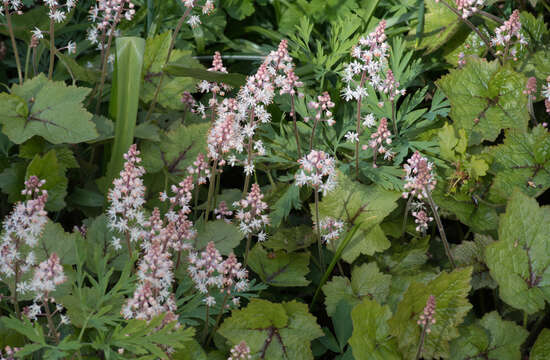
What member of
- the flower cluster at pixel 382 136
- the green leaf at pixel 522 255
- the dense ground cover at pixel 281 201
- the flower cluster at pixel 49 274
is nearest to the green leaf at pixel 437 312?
the dense ground cover at pixel 281 201

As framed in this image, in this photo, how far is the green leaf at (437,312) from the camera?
189 centimetres

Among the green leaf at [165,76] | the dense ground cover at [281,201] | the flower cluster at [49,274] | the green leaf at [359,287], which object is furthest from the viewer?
the green leaf at [165,76]

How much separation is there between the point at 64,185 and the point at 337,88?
138 centimetres

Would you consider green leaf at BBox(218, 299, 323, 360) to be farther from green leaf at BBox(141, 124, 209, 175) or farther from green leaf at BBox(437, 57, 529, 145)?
green leaf at BBox(437, 57, 529, 145)

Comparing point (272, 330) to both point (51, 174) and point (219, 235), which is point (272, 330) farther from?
point (51, 174)

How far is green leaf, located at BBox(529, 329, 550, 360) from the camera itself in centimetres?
196

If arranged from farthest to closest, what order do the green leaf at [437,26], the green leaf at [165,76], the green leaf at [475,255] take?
the green leaf at [437,26]
the green leaf at [165,76]
the green leaf at [475,255]

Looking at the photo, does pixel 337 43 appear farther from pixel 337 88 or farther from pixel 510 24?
pixel 510 24

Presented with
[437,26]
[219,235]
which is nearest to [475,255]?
[219,235]

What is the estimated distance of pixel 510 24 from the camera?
2422 mm

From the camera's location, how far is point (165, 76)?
276 centimetres

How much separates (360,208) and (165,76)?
1.16m

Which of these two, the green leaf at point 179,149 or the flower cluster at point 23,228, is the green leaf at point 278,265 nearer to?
the green leaf at point 179,149

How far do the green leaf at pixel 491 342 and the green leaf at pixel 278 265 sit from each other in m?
0.61
